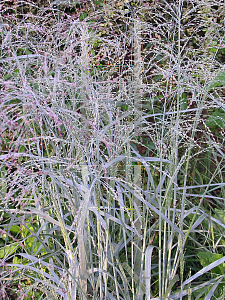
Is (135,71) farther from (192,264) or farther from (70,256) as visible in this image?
(192,264)

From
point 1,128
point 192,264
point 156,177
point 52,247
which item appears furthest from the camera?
point 156,177

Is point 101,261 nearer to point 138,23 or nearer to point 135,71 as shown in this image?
point 135,71

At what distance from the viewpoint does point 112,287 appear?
57.0 inches

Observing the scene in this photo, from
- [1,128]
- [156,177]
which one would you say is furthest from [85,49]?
[156,177]

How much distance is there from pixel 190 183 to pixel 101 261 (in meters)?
1.34

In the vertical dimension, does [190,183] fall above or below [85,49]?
below

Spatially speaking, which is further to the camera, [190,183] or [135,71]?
[190,183]

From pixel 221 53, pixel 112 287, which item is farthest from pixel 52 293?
pixel 221 53

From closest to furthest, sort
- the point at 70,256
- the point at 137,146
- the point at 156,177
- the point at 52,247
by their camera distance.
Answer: the point at 70,256 → the point at 52,247 → the point at 156,177 → the point at 137,146

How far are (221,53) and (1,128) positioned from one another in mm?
2154

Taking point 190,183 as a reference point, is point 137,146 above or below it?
above

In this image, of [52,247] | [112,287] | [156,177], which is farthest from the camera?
[156,177]

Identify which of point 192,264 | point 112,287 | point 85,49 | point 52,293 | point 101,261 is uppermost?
point 85,49

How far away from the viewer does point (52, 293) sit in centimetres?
122
